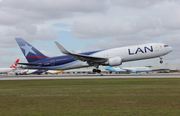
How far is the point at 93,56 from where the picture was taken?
153ft

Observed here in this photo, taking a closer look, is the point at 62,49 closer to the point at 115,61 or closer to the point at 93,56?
the point at 93,56

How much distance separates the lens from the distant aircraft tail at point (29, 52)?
5011 cm

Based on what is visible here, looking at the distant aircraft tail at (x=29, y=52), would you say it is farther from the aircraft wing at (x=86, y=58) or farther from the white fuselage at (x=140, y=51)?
the white fuselage at (x=140, y=51)

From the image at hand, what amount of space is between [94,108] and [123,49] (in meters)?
36.7

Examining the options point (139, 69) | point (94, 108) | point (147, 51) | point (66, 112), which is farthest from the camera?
point (139, 69)

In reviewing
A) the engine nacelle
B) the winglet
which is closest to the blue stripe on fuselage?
the winglet

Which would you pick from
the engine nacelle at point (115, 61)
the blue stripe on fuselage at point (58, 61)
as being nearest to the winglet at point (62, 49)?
the blue stripe on fuselage at point (58, 61)

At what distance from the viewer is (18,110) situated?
927cm

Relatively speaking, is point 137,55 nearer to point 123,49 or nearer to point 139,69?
point 123,49

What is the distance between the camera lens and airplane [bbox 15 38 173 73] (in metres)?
44.3

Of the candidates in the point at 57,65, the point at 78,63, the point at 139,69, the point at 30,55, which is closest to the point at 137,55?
the point at 78,63

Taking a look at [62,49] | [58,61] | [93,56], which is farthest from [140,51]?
[58,61]

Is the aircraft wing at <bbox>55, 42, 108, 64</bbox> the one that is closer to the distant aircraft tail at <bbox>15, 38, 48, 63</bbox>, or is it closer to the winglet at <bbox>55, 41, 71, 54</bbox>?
the winglet at <bbox>55, 41, 71, 54</bbox>

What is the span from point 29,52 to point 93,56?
1616 cm
